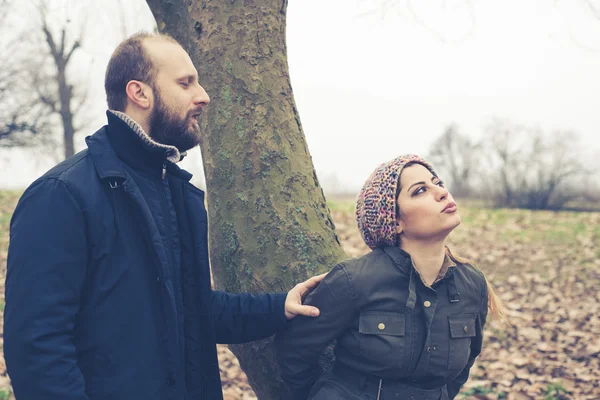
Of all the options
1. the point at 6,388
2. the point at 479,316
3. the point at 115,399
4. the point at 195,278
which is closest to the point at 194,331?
the point at 195,278

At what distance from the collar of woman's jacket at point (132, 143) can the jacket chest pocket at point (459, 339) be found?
149 cm

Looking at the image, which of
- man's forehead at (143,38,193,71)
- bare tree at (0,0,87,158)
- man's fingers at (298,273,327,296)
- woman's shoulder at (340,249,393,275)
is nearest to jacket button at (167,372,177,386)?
man's fingers at (298,273,327,296)

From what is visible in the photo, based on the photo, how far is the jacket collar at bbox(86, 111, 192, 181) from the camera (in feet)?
7.09

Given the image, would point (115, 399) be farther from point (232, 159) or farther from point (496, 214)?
point (496, 214)

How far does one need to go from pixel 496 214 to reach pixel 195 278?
14599mm

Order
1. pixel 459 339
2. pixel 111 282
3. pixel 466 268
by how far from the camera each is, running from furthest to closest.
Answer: pixel 466 268 → pixel 459 339 → pixel 111 282

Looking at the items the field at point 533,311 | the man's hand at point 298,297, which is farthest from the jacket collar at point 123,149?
the field at point 533,311

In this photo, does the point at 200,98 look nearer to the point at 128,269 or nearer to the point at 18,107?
the point at 128,269

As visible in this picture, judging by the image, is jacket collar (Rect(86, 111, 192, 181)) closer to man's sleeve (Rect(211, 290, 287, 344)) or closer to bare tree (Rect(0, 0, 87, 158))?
man's sleeve (Rect(211, 290, 287, 344))

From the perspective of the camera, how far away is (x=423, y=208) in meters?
2.39

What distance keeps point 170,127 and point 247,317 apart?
1.01 metres

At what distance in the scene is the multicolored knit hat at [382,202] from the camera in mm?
2430

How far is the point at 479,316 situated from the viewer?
2605mm

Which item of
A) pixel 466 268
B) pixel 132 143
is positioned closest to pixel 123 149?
pixel 132 143
